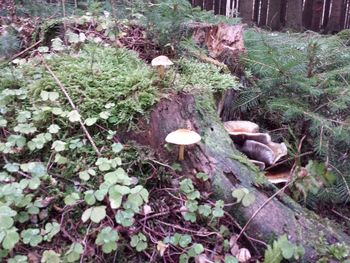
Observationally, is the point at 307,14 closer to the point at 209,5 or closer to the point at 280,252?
the point at 209,5

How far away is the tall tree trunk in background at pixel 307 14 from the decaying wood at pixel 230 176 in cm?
824

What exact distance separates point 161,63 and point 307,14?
837 centimetres

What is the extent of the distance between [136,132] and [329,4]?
893cm

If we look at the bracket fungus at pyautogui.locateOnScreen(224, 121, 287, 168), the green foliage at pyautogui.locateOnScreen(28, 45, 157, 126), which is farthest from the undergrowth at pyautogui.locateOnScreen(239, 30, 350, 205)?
the green foliage at pyautogui.locateOnScreen(28, 45, 157, 126)

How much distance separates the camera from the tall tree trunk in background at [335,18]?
876cm

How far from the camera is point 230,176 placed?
189 centimetres

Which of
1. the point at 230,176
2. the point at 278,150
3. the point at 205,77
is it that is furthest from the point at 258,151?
the point at 205,77

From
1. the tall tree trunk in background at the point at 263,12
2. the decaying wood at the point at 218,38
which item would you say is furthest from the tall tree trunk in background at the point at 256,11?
the decaying wood at the point at 218,38

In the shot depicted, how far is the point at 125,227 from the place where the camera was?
5.11ft

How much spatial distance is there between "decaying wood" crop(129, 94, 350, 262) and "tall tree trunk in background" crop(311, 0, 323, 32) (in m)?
8.26

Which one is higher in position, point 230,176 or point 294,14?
point 294,14

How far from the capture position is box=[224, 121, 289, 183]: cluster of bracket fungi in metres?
2.28

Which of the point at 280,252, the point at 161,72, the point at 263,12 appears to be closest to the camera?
the point at 280,252

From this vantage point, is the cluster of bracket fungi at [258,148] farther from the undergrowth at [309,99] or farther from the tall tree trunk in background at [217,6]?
the tall tree trunk in background at [217,6]
